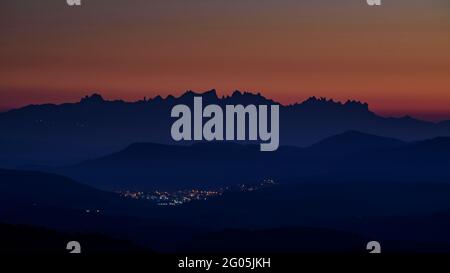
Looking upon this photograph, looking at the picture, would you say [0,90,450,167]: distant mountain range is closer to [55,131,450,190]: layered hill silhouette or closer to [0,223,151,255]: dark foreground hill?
[55,131,450,190]: layered hill silhouette

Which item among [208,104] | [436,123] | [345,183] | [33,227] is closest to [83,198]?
[33,227]

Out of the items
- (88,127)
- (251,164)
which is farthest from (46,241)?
(251,164)

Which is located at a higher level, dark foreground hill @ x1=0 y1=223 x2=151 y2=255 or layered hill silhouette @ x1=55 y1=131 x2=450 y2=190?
layered hill silhouette @ x1=55 y1=131 x2=450 y2=190

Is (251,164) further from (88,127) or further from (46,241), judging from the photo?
(46,241)

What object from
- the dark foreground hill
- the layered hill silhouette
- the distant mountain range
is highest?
the distant mountain range

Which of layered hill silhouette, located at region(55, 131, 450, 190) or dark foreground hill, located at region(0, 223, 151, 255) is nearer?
dark foreground hill, located at region(0, 223, 151, 255)

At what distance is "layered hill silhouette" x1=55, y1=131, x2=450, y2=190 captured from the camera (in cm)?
1048

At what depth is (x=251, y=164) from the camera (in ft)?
34.5

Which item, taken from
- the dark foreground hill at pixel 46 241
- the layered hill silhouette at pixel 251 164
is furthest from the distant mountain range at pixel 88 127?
the dark foreground hill at pixel 46 241

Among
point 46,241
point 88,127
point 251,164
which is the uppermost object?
point 88,127

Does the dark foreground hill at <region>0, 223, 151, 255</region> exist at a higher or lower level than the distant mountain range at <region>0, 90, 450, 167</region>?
lower

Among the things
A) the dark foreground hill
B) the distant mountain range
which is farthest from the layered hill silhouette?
the dark foreground hill

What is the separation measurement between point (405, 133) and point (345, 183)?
664 millimetres

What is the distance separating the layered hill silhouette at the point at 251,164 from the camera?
10477 mm
